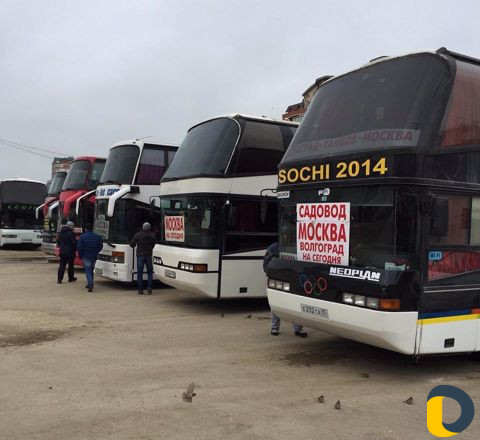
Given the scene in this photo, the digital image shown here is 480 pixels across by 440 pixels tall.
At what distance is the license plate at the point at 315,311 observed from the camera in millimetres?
6395

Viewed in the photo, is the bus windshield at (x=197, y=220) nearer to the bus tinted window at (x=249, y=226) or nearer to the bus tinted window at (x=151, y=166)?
the bus tinted window at (x=249, y=226)

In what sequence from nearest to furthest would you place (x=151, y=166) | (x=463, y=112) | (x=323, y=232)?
1. (x=463, y=112)
2. (x=323, y=232)
3. (x=151, y=166)

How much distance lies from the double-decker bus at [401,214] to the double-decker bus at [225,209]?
344 cm

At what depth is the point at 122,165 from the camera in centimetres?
1381

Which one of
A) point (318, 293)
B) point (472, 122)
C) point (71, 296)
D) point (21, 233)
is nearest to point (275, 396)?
point (318, 293)

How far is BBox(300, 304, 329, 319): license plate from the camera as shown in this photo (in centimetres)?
639

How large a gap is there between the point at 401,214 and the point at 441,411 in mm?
2007

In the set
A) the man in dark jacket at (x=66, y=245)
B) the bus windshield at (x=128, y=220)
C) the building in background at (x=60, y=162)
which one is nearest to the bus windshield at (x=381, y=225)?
the bus windshield at (x=128, y=220)

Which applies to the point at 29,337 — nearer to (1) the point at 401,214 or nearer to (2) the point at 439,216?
(1) the point at 401,214

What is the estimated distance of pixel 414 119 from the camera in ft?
19.4

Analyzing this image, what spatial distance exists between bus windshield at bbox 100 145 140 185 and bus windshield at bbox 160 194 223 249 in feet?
9.76

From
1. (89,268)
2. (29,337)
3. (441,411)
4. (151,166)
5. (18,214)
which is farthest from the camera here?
(18,214)

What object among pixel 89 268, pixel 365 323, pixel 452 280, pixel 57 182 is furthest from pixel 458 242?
pixel 57 182

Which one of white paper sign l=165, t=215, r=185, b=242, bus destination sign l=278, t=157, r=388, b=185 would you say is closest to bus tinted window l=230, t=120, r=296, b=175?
white paper sign l=165, t=215, r=185, b=242
